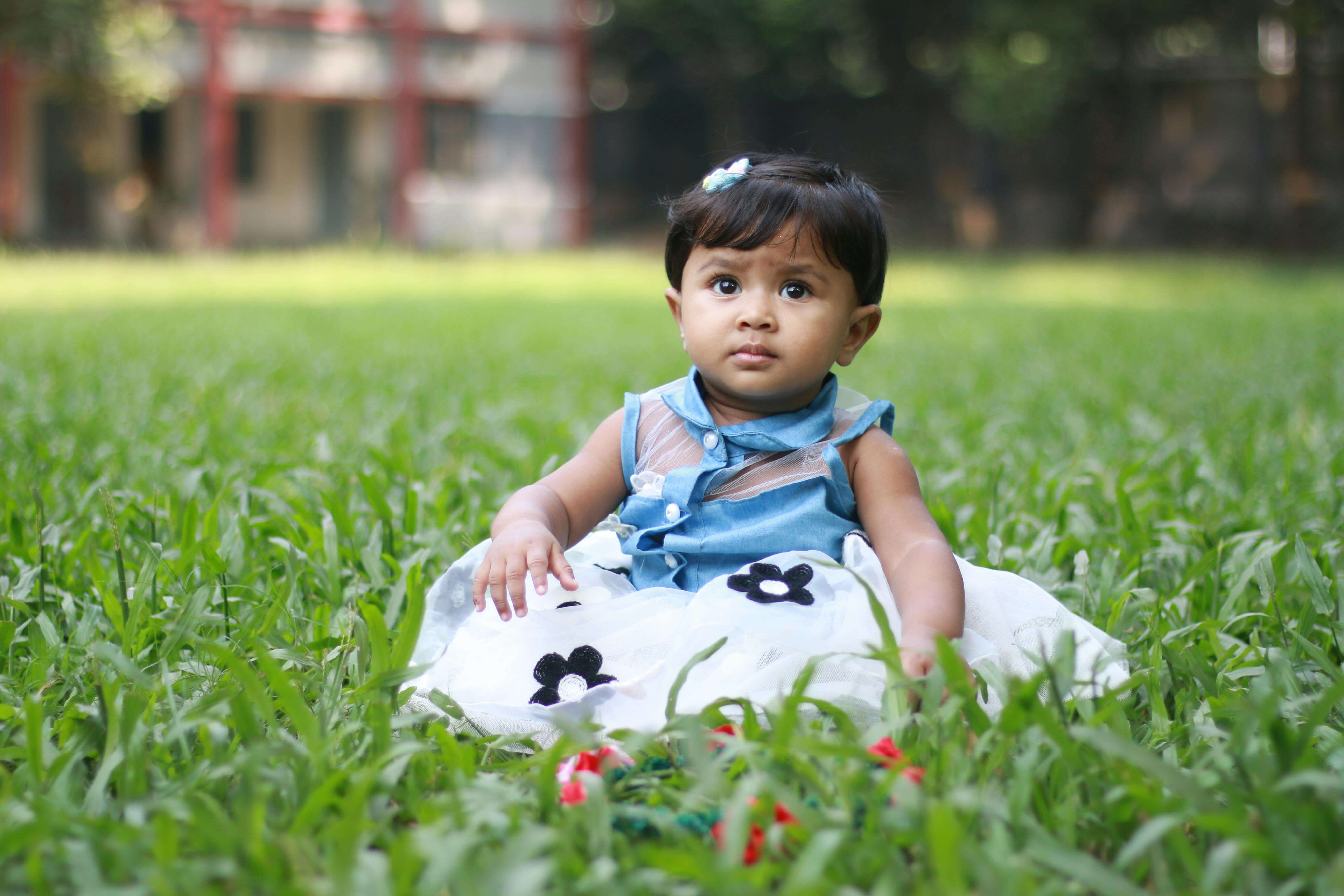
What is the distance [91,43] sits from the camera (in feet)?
42.4

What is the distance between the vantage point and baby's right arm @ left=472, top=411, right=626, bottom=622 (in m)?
1.62

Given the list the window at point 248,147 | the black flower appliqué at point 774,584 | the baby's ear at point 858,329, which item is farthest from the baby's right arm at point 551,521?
the window at point 248,147

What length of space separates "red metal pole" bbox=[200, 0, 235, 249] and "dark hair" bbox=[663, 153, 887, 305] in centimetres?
1446

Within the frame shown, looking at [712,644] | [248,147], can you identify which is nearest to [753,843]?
[712,644]

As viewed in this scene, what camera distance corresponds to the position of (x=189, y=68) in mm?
15398

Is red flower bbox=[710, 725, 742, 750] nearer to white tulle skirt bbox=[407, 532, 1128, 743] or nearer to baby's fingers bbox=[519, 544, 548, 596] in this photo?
white tulle skirt bbox=[407, 532, 1128, 743]

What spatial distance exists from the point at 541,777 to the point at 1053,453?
2.43 m

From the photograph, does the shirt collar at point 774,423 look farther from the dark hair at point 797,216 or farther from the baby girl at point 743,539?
the dark hair at point 797,216

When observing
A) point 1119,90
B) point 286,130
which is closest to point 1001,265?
point 1119,90

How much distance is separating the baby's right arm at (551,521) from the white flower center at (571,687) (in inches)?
3.9

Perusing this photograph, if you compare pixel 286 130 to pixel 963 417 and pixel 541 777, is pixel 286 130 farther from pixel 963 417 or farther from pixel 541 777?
pixel 541 777

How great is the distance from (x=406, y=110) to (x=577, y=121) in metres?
2.37

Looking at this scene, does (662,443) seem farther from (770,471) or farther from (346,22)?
(346,22)

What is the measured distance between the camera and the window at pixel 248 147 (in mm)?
17641
